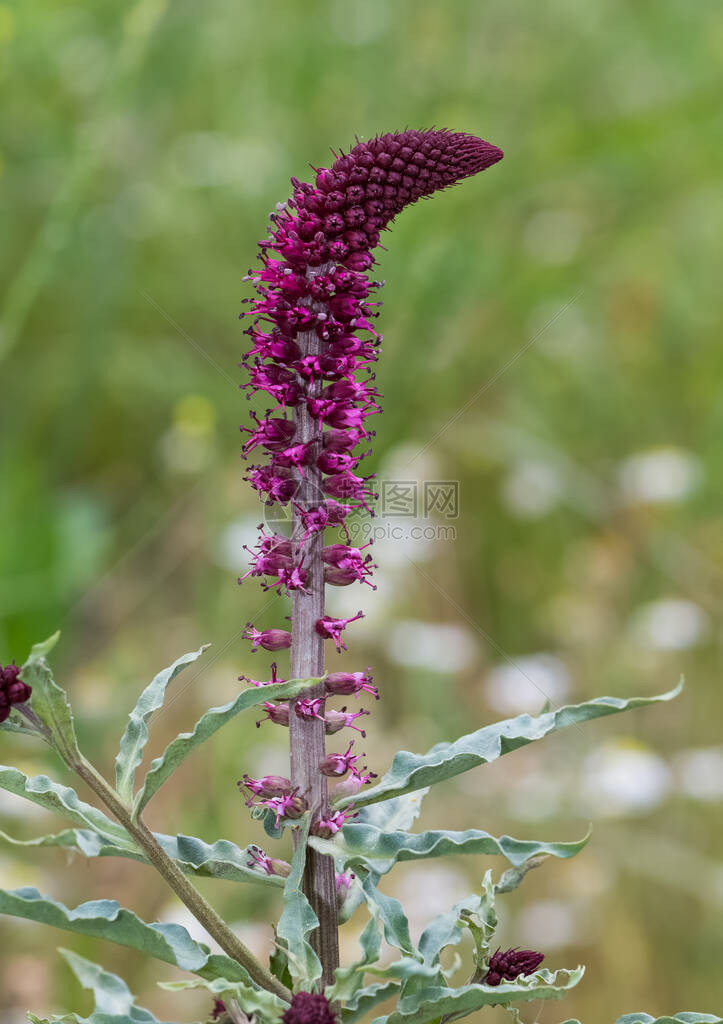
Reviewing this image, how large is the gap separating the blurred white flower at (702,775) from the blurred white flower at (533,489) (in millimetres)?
1449

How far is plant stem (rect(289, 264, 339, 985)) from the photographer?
1274 mm

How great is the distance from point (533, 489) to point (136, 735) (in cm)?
397

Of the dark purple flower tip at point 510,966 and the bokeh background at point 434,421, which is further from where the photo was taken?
the bokeh background at point 434,421

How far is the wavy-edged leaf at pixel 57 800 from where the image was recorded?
3.60 ft

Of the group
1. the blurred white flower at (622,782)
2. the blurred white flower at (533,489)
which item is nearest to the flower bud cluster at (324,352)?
the blurred white flower at (622,782)

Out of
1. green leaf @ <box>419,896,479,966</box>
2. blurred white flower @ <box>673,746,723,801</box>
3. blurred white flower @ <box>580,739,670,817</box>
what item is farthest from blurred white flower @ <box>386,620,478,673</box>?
green leaf @ <box>419,896,479,966</box>

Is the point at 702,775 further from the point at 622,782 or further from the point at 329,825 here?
the point at 329,825

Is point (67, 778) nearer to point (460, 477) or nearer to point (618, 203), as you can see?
point (460, 477)

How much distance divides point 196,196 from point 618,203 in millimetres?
2258

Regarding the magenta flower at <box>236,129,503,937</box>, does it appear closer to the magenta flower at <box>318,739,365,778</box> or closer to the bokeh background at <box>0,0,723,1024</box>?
the magenta flower at <box>318,739,365,778</box>

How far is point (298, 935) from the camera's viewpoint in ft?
3.70

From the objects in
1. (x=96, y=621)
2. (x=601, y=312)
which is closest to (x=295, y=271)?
(x=96, y=621)

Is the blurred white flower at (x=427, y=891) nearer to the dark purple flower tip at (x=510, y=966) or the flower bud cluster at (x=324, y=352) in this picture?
the dark purple flower tip at (x=510, y=966)

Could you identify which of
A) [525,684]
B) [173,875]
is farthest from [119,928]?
[525,684]
